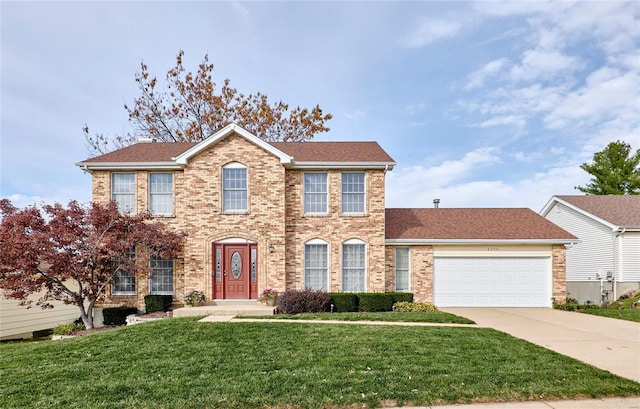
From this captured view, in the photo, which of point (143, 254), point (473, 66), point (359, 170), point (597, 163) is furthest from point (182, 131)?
point (597, 163)

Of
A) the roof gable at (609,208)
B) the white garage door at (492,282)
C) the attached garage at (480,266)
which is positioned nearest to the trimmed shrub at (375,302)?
the attached garage at (480,266)

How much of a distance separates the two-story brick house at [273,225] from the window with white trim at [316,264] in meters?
0.04

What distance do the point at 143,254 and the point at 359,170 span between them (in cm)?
952

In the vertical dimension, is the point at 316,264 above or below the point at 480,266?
above

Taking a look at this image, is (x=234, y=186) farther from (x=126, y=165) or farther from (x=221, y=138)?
(x=126, y=165)

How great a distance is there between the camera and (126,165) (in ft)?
49.7

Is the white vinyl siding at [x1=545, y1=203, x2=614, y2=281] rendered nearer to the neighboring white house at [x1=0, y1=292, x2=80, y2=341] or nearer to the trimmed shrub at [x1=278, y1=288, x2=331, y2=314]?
the trimmed shrub at [x1=278, y1=288, x2=331, y2=314]

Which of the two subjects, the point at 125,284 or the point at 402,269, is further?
the point at 402,269

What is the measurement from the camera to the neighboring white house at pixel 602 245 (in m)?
18.7

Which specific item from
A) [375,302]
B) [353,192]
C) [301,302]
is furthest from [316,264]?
[353,192]

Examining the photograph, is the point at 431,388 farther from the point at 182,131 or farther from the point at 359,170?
the point at 182,131

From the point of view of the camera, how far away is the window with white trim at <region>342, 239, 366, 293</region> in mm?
15289

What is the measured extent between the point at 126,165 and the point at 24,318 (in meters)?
6.94

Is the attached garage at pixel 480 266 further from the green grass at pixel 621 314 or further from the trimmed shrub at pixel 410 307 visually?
the trimmed shrub at pixel 410 307
